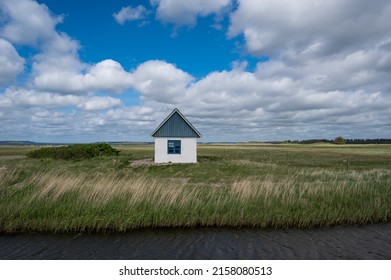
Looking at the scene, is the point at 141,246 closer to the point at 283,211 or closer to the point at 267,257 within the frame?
the point at 267,257

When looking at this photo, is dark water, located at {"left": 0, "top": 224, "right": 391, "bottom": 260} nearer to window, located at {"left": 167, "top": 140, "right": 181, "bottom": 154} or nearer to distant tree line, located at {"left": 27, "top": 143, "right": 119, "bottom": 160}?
window, located at {"left": 167, "top": 140, "right": 181, "bottom": 154}

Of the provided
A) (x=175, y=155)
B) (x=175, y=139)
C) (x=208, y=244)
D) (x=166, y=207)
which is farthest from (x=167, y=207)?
(x=175, y=139)

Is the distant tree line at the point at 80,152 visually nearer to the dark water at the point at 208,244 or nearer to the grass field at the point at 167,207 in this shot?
the grass field at the point at 167,207

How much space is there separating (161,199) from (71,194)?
3.47 m

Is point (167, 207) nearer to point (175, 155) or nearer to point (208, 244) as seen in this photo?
point (208, 244)

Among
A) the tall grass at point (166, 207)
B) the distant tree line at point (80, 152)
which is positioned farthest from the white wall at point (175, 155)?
the tall grass at point (166, 207)

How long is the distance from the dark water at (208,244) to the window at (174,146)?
21369mm

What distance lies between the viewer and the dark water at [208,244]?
7.20 m

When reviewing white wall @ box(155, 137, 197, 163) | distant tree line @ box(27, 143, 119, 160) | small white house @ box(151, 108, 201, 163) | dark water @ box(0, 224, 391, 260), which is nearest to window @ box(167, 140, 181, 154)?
small white house @ box(151, 108, 201, 163)

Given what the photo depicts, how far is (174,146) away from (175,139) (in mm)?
797

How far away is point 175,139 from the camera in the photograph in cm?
3030

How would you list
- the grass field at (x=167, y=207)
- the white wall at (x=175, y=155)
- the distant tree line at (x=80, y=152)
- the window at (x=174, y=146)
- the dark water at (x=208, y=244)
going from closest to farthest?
the dark water at (x=208, y=244), the grass field at (x=167, y=207), the white wall at (x=175, y=155), the window at (x=174, y=146), the distant tree line at (x=80, y=152)

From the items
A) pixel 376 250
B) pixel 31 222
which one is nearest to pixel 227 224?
pixel 376 250
